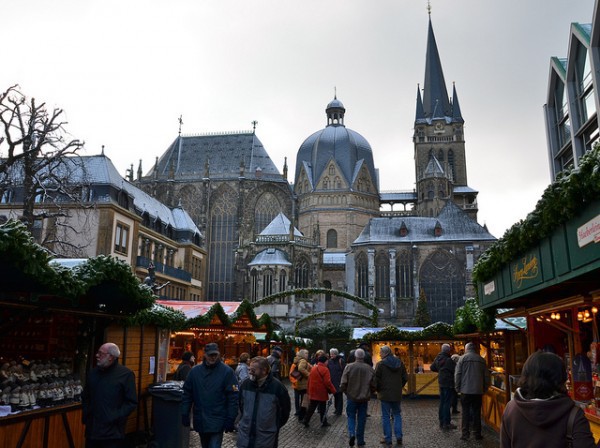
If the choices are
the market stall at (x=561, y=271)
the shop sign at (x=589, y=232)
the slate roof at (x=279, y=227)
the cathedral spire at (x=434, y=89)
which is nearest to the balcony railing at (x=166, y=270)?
the slate roof at (x=279, y=227)

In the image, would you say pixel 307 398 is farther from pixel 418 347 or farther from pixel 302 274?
pixel 302 274

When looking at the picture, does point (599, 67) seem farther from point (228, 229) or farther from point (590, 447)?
point (228, 229)

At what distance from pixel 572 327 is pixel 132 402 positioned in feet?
17.7

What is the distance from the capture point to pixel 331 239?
59.3m

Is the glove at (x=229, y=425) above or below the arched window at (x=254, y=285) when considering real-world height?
below

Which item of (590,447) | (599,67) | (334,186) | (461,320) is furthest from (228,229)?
(590,447)

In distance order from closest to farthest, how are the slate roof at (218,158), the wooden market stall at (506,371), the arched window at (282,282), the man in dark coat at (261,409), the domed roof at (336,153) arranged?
1. the man in dark coat at (261,409)
2. the wooden market stall at (506,371)
3. the arched window at (282,282)
4. the slate roof at (218,158)
5. the domed roof at (336,153)

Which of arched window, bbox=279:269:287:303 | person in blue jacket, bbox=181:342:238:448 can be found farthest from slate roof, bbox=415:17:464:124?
person in blue jacket, bbox=181:342:238:448

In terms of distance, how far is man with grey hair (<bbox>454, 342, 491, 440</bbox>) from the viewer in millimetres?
10148

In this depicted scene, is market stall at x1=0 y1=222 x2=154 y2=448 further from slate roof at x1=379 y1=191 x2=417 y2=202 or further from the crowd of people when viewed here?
slate roof at x1=379 y1=191 x2=417 y2=202

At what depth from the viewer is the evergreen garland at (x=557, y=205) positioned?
4480 millimetres

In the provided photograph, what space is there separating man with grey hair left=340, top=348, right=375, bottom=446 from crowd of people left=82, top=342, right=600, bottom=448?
0.02 meters

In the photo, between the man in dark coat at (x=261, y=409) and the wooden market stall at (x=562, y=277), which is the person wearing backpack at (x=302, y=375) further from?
the man in dark coat at (x=261, y=409)

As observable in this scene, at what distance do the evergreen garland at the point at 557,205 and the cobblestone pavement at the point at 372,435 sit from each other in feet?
13.1
